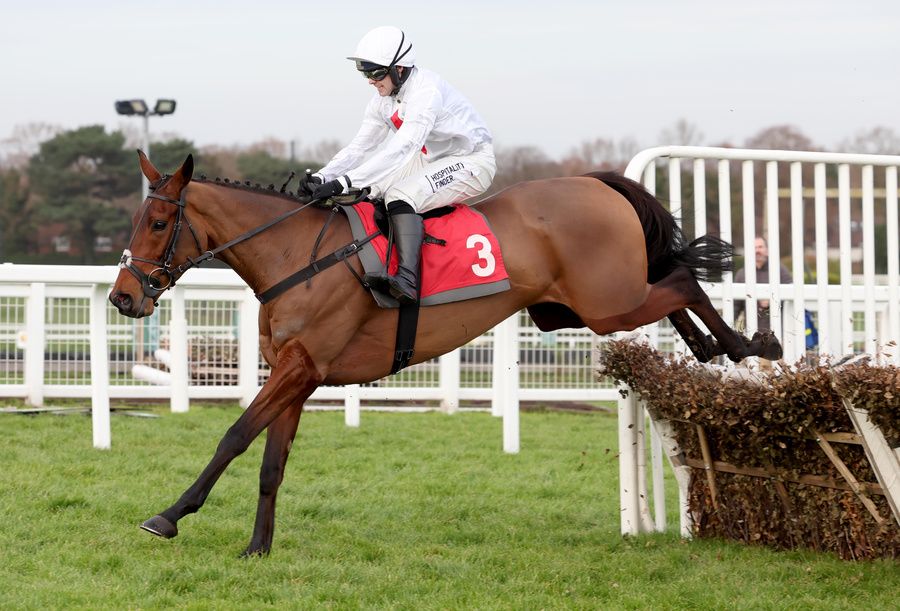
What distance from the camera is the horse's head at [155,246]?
4668 mm

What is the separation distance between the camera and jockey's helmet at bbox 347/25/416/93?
16.4ft

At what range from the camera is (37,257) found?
1344 inches

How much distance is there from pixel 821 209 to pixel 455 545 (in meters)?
2.28

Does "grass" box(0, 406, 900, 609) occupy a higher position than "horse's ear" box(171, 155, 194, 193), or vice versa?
"horse's ear" box(171, 155, 194, 193)

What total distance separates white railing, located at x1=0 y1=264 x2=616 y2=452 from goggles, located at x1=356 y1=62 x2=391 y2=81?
3.44 metres

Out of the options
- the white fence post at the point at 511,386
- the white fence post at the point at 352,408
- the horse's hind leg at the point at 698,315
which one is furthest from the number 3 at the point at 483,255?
the white fence post at the point at 352,408

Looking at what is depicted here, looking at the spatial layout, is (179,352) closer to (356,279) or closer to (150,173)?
(150,173)

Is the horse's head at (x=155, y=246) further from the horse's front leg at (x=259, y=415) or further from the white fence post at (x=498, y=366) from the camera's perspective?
the white fence post at (x=498, y=366)

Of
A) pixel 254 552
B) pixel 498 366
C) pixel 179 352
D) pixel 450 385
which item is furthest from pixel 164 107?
pixel 254 552

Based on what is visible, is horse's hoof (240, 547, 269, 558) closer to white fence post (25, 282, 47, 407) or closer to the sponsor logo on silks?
the sponsor logo on silks

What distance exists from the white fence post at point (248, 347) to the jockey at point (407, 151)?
→ 3.98 metres

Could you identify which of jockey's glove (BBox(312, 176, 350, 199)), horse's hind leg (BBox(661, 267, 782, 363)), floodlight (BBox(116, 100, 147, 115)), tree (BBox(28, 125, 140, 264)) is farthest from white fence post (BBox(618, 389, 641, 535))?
tree (BBox(28, 125, 140, 264))

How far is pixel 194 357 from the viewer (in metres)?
9.66

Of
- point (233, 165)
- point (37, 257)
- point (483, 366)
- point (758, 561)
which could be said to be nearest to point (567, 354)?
point (483, 366)
